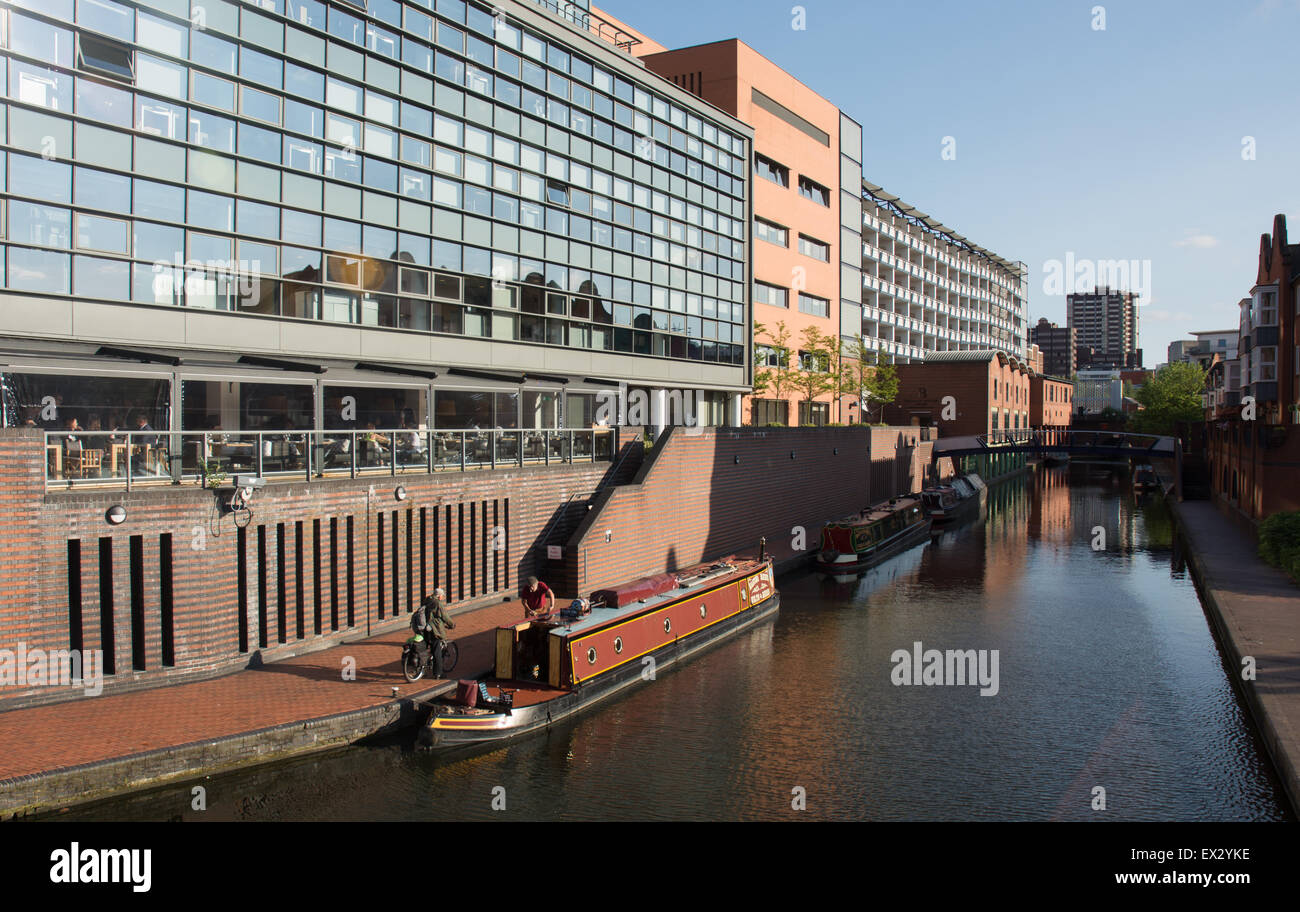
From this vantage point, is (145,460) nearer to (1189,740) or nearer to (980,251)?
(1189,740)

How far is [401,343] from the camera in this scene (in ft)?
86.5

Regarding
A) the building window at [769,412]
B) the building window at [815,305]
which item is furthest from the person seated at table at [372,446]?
the building window at [815,305]

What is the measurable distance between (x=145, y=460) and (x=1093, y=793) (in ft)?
52.9

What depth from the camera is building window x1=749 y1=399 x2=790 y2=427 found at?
1859 inches

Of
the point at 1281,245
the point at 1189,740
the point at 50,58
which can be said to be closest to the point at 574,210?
the point at 50,58

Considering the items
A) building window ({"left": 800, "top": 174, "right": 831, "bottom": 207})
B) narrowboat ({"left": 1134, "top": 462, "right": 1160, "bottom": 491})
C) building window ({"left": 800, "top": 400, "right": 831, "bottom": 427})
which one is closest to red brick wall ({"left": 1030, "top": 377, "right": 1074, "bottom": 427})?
narrowboat ({"left": 1134, "top": 462, "right": 1160, "bottom": 491})

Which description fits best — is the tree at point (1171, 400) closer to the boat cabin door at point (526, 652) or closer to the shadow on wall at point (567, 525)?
the shadow on wall at point (567, 525)

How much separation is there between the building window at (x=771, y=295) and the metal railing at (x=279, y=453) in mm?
23931

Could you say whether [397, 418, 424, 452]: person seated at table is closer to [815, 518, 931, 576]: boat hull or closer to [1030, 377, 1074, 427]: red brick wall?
[815, 518, 931, 576]: boat hull

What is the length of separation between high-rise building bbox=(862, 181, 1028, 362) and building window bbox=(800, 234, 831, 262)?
61.3 feet

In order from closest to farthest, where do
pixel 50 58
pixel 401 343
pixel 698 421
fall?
pixel 50 58, pixel 401 343, pixel 698 421

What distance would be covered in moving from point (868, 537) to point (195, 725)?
26.5 m

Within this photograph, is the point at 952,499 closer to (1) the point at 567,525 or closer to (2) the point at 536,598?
(1) the point at 567,525

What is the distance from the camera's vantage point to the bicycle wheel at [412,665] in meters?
16.6
